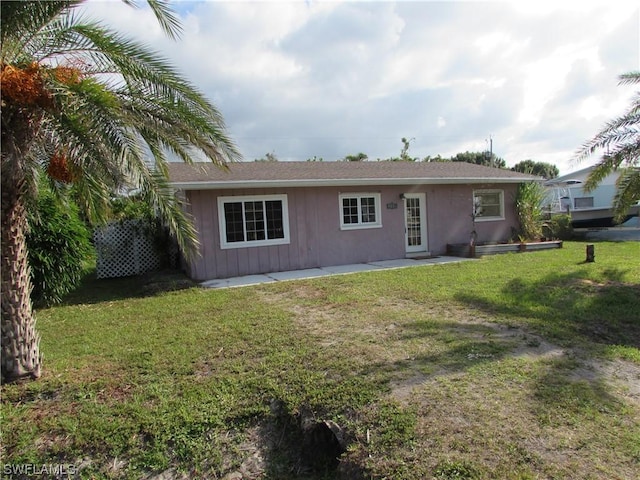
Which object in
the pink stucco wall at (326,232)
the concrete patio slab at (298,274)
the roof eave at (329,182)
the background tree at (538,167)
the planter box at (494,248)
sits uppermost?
the background tree at (538,167)

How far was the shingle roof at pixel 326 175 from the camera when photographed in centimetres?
1041

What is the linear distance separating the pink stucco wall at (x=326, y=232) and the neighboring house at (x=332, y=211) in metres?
0.03

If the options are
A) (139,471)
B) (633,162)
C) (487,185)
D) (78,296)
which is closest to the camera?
(139,471)

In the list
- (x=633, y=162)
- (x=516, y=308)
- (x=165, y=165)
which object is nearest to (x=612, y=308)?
(x=516, y=308)

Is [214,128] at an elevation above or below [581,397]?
above

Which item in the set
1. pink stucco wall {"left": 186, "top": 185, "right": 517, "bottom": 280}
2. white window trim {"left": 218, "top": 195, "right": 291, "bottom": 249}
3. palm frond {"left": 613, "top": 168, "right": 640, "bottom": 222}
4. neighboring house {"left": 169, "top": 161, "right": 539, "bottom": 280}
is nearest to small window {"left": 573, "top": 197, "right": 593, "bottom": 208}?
neighboring house {"left": 169, "top": 161, "right": 539, "bottom": 280}

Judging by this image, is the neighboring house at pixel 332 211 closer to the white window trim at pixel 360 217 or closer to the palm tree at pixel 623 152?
the white window trim at pixel 360 217

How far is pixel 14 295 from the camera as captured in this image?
13.9 ft

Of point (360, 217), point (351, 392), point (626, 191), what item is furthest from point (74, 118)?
point (626, 191)

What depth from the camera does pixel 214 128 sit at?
518 cm

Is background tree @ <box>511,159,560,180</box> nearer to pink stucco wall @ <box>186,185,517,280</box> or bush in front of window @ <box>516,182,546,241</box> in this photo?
bush in front of window @ <box>516,182,546,241</box>

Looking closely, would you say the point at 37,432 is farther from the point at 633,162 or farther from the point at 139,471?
the point at 633,162

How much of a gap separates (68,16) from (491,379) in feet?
18.4

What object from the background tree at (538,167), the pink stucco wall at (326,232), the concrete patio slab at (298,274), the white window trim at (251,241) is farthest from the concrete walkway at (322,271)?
the background tree at (538,167)
